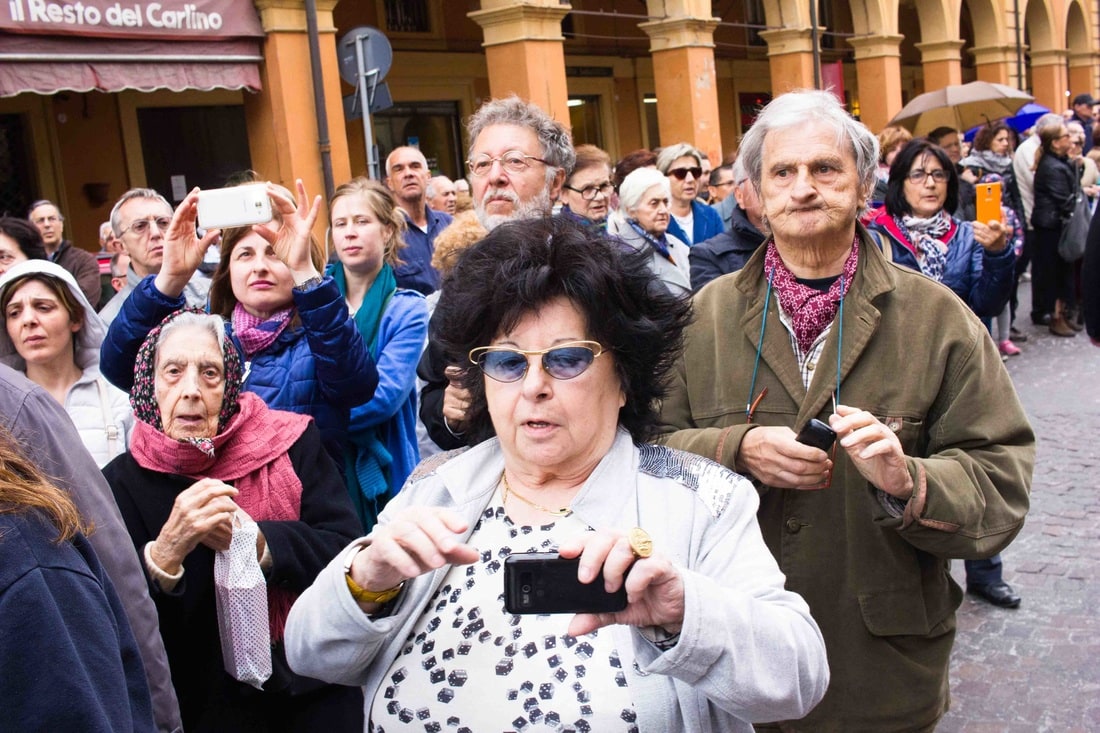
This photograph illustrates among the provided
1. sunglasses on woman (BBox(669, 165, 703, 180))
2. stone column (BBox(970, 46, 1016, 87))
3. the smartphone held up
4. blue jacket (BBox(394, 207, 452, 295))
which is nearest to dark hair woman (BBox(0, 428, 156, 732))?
the smartphone held up

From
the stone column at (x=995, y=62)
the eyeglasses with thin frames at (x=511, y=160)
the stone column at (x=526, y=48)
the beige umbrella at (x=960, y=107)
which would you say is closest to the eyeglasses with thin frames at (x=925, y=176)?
the eyeglasses with thin frames at (x=511, y=160)

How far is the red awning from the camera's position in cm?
991

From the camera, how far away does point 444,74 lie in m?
18.5

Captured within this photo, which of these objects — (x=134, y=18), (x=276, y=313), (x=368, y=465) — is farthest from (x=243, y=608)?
(x=134, y=18)

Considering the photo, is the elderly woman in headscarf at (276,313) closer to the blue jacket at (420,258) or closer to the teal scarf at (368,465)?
the teal scarf at (368,465)

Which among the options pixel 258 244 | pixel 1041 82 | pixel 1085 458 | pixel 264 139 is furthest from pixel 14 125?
pixel 1041 82

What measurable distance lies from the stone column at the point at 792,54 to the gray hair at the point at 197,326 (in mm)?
18819

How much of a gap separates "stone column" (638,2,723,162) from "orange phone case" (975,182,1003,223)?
13.1m

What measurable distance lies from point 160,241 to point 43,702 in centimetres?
417

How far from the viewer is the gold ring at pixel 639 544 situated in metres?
1.76

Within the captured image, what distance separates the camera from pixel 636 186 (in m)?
6.40

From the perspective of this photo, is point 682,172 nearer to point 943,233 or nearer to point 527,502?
point 943,233

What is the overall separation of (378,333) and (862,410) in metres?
2.29

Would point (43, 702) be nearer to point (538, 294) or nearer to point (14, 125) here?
point (538, 294)
